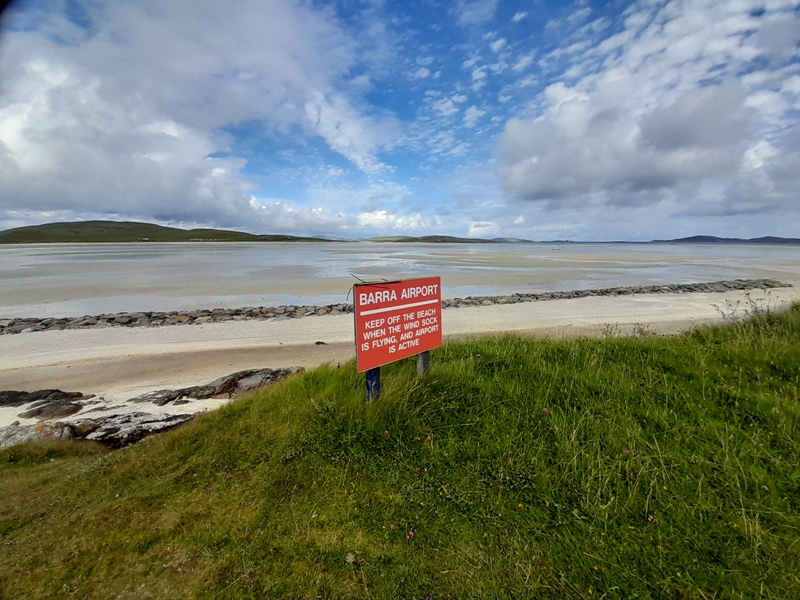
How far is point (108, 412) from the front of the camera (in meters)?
6.92

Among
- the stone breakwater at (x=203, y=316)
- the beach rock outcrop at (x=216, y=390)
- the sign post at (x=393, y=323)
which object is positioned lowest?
the beach rock outcrop at (x=216, y=390)

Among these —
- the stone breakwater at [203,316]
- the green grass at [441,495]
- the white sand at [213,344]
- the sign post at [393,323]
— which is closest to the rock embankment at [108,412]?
the white sand at [213,344]

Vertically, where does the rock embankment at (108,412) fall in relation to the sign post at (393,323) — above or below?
below

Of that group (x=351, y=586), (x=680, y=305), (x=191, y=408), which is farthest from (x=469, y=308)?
(x=351, y=586)

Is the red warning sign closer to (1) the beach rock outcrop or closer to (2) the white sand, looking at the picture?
(2) the white sand

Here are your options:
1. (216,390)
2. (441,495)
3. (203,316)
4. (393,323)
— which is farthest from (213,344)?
(441,495)

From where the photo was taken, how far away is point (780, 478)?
10.6 ft

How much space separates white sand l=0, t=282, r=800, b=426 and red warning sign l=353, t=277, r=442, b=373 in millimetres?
2379

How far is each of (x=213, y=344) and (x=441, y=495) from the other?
10849mm

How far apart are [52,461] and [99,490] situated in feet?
5.04

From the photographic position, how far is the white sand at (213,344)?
8945 millimetres

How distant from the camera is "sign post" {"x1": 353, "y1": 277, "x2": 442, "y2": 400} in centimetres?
439

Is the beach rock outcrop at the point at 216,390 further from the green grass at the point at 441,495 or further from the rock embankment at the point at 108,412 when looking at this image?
the green grass at the point at 441,495

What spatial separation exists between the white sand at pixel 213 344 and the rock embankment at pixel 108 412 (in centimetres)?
27
